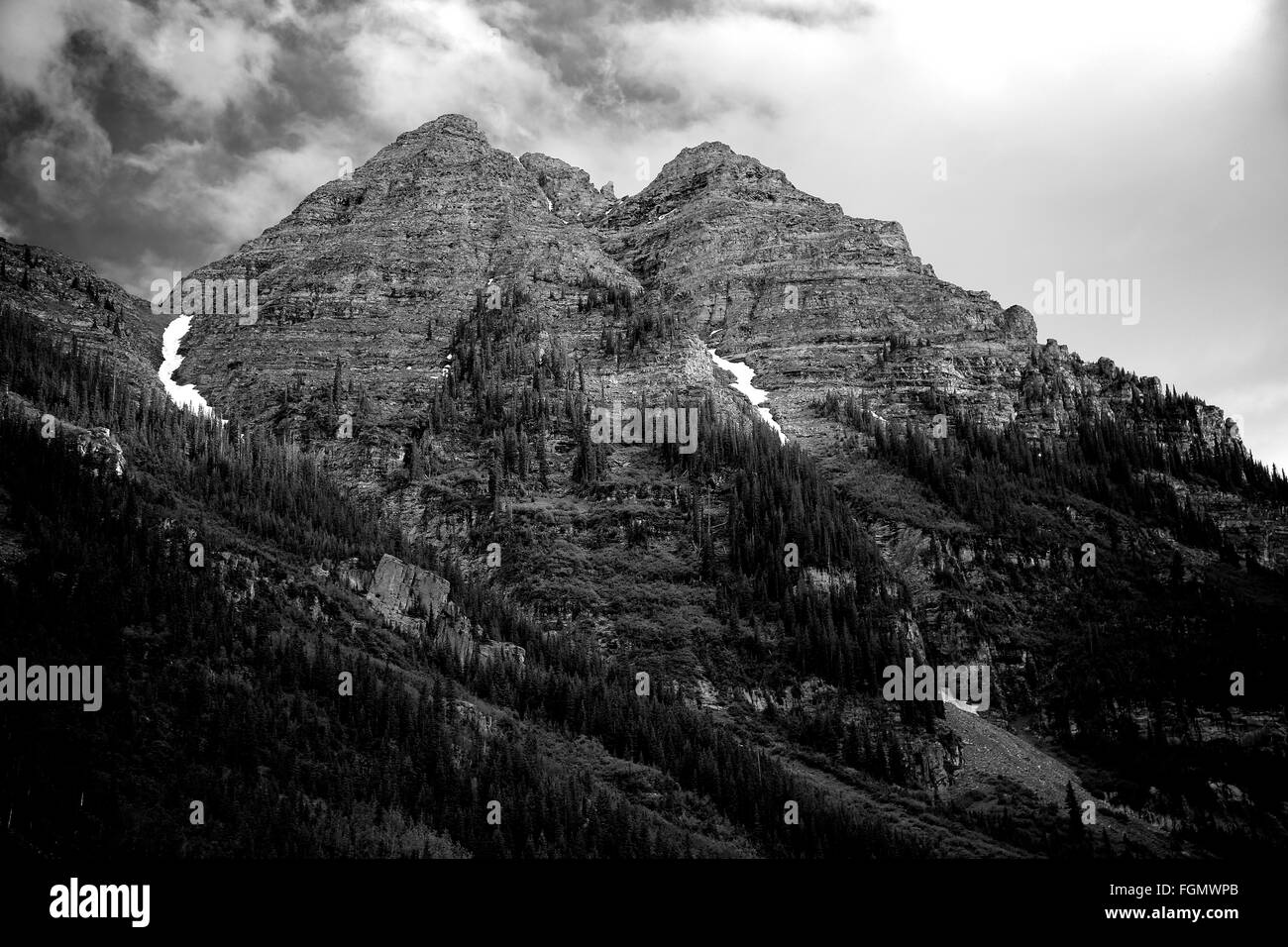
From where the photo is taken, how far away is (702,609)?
138 metres

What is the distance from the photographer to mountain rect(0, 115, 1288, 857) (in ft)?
315

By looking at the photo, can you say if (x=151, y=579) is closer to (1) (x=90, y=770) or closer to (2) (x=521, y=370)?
(1) (x=90, y=770)

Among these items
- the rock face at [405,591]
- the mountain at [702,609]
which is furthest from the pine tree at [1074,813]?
the rock face at [405,591]

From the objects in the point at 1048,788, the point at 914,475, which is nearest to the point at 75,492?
the point at 1048,788

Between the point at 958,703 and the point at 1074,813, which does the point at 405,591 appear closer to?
the point at 958,703

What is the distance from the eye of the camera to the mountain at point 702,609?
96.0 m

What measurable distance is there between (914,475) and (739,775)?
84.7 meters

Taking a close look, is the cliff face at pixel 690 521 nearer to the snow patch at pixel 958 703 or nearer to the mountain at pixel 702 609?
the mountain at pixel 702 609

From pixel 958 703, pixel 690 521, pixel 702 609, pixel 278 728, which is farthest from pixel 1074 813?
pixel 278 728

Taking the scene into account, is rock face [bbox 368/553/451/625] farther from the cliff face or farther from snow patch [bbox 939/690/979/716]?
snow patch [bbox 939/690/979/716]

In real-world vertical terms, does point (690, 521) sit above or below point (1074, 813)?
above

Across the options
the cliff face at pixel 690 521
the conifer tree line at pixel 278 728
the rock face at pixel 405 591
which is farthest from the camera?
the cliff face at pixel 690 521

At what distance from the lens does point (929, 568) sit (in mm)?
154250

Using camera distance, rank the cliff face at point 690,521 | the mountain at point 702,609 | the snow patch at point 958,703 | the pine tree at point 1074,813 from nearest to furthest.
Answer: the mountain at point 702,609 < the pine tree at point 1074,813 < the cliff face at point 690,521 < the snow patch at point 958,703
